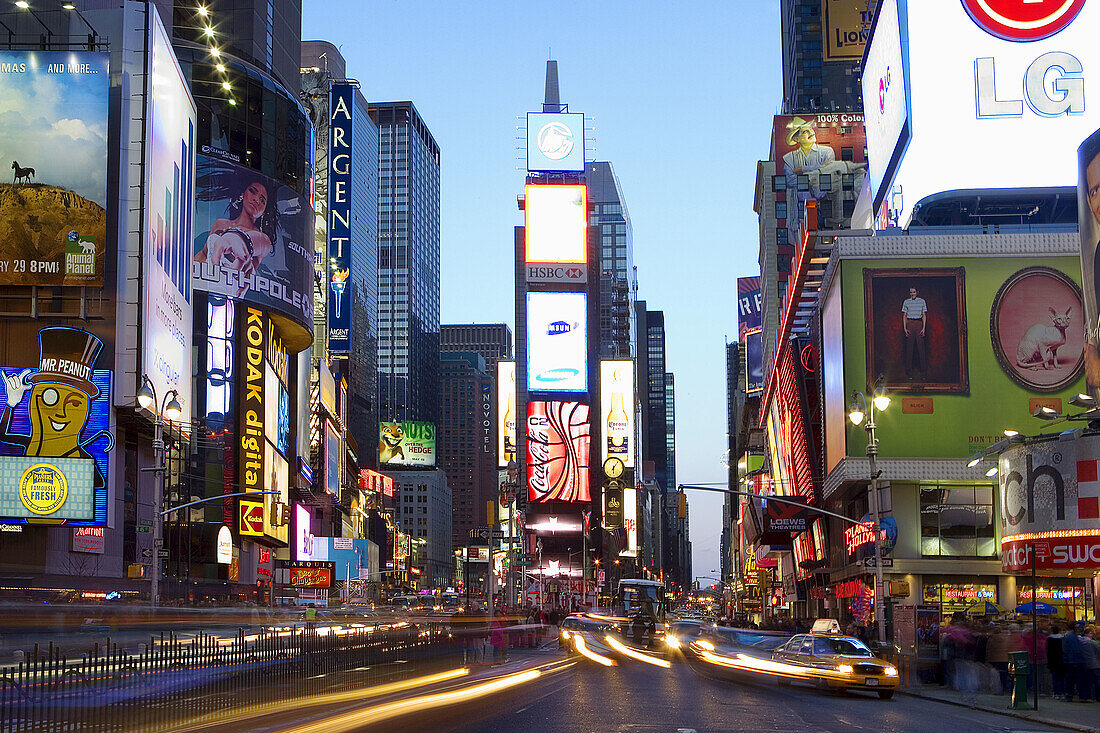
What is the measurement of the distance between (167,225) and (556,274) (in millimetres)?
76341

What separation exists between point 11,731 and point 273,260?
7721 centimetres

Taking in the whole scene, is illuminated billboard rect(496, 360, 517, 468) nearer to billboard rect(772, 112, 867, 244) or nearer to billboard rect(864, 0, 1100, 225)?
billboard rect(772, 112, 867, 244)

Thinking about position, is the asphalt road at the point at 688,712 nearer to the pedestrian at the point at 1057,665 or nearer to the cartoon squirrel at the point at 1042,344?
the pedestrian at the point at 1057,665

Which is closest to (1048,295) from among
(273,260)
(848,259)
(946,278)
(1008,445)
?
(946,278)

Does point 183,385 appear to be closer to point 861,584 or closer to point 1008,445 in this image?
point 861,584

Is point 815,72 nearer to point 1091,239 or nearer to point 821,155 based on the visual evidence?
point 821,155

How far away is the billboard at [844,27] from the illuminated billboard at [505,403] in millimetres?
55990

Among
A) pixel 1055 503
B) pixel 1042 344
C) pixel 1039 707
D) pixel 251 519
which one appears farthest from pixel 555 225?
pixel 1039 707

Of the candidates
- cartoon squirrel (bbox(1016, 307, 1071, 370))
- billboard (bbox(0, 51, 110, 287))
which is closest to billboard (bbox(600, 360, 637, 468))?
billboard (bbox(0, 51, 110, 287))

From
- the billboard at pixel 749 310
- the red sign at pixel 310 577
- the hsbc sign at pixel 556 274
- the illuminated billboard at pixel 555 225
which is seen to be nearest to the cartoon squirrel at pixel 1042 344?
the red sign at pixel 310 577

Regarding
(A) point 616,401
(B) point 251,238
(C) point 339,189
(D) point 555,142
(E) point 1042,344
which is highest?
(D) point 555,142

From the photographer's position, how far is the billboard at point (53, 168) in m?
62.8

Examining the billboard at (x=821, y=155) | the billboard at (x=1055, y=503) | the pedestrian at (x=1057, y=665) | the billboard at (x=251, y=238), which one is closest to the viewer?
the pedestrian at (x=1057, y=665)

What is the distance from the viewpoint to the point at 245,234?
289 ft
